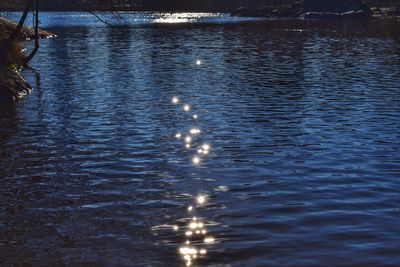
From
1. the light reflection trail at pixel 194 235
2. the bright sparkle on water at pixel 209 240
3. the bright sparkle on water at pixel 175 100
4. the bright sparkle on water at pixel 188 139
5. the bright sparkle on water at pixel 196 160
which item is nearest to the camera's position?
the light reflection trail at pixel 194 235

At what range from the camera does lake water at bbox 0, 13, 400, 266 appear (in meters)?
12.6

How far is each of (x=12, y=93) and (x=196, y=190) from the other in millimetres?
22498

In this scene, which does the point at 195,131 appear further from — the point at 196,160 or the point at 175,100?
the point at 175,100

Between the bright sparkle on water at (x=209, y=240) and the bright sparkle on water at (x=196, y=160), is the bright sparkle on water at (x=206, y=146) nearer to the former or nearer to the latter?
the bright sparkle on water at (x=196, y=160)

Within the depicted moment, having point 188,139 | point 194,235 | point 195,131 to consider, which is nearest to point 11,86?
point 195,131

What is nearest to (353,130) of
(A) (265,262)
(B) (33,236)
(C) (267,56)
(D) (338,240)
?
(D) (338,240)

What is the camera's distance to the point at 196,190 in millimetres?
16703

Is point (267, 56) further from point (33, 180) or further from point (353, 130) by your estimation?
point (33, 180)

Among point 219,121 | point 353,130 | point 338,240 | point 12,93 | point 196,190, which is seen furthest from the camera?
point 12,93

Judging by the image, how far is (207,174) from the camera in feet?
60.3

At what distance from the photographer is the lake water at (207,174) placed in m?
12.6

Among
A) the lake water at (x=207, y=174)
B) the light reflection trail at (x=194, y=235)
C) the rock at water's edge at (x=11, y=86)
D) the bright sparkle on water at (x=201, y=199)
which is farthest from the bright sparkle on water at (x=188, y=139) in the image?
the rock at water's edge at (x=11, y=86)

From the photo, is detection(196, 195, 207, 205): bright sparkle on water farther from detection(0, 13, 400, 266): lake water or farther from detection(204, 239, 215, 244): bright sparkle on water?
detection(204, 239, 215, 244): bright sparkle on water

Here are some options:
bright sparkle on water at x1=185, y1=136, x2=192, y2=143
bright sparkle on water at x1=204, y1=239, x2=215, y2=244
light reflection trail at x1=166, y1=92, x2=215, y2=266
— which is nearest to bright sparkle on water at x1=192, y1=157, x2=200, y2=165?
bright sparkle on water at x1=185, y1=136, x2=192, y2=143
